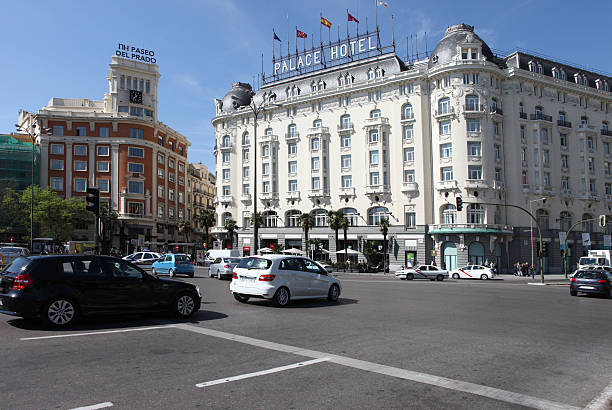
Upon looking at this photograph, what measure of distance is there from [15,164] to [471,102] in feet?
209

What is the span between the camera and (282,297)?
1466 cm

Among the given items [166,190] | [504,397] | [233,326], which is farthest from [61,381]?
[166,190]

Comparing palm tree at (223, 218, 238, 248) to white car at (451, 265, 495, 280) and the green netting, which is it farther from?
white car at (451, 265, 495, 280)

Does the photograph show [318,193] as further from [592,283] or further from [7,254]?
[592,283]

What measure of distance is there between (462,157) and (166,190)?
5003cm

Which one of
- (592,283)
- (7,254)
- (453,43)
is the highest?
(453,43)

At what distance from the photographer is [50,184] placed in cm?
7200

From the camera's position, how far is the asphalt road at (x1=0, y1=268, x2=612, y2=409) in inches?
221

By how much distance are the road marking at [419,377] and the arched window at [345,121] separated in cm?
5773

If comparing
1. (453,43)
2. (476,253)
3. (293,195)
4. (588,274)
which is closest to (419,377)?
(588,274)

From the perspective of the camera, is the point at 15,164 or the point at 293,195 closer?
the point at 293,195

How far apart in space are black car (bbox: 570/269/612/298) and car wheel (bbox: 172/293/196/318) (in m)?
19.4

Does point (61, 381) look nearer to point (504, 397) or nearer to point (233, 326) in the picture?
point (233, 326)

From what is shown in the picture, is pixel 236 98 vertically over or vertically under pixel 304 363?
over
